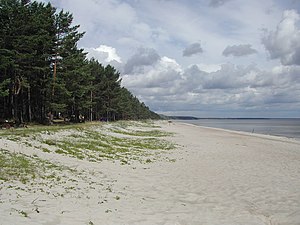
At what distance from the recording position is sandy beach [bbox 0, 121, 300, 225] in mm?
7746

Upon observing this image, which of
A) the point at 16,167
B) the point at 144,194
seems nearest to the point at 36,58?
the point at 16,167

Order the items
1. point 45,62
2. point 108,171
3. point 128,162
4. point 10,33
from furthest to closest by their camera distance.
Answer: point 45,62, point 10,33, point 128,162, point 108,171

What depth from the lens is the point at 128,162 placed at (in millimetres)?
17391

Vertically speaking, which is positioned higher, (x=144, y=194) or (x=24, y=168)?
(x=24, y=168)

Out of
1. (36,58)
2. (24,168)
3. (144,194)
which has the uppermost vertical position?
(36,58)

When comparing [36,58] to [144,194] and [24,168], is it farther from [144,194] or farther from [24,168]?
[144,194]

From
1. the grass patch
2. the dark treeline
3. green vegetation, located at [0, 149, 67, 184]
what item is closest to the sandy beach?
green vegetation, located at [0, 149, 67, 184]

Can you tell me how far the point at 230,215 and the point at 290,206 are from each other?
8.00 feet

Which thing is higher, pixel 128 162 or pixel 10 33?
pixel 10 33

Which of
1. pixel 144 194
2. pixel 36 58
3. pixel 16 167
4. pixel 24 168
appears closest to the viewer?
pixel 144 194

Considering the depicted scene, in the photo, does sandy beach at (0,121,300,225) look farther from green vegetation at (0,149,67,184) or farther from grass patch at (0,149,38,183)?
grass patch at (0,149,38,183)

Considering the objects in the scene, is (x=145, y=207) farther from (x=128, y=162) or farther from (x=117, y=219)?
(x=128, y=162)

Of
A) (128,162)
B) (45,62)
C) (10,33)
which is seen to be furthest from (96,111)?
(128,162)

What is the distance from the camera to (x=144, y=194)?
10.6m
